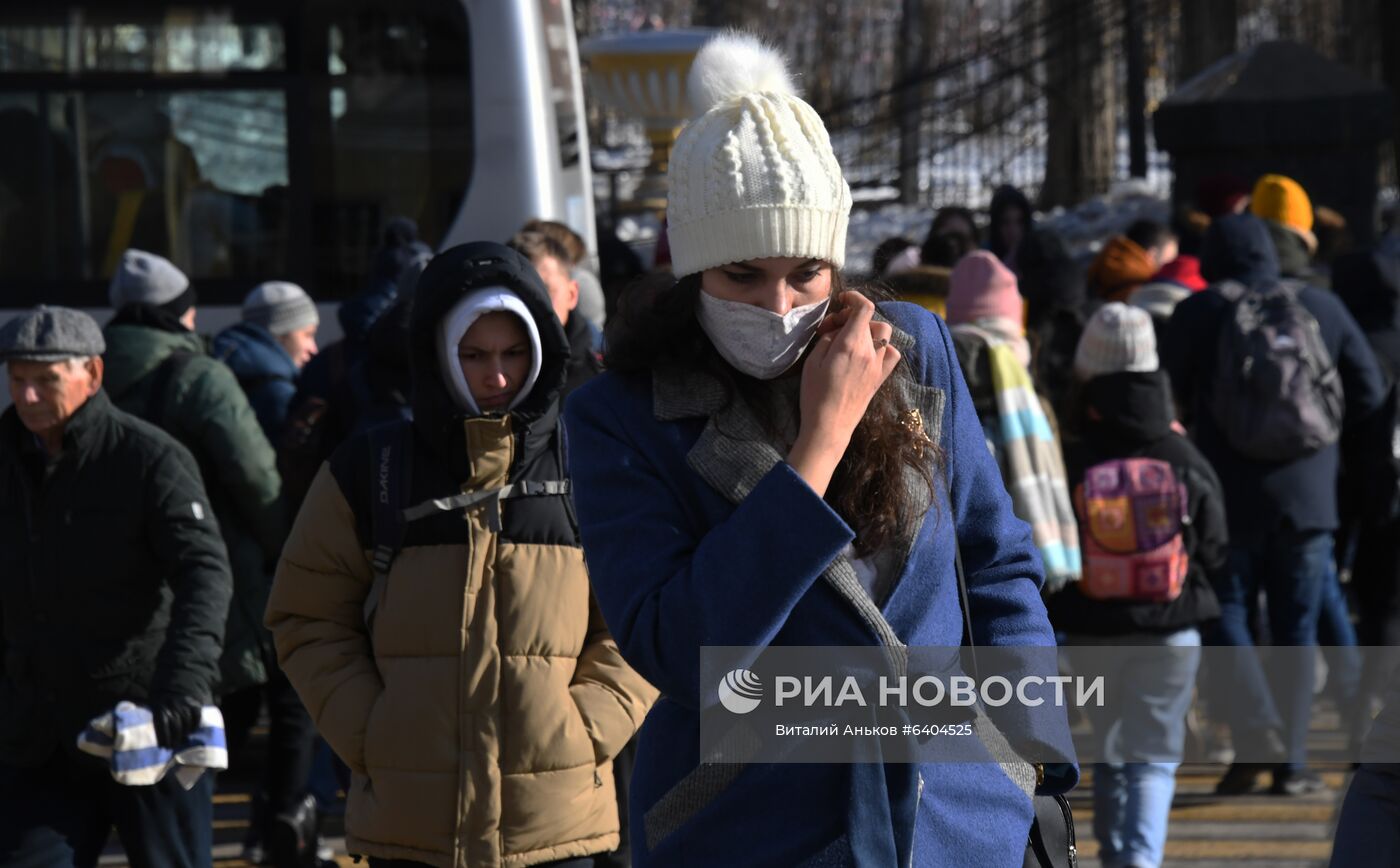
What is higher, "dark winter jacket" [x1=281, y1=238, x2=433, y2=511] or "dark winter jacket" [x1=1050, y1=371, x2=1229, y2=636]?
"dark winter jacket" [x1=281, y1=238, x2=433, y2=511]

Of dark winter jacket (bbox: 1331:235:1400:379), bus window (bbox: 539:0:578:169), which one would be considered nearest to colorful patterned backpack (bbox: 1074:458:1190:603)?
dark winter jacket (bbox: 1331:235:1400:379)

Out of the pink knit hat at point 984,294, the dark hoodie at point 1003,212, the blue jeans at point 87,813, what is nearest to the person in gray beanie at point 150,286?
the blue jeans at point 87,813

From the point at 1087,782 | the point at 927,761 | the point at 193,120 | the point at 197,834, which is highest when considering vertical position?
the point at 193,120

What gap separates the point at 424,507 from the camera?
12.9 ft

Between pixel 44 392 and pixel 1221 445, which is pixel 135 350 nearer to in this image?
pixel 44 392

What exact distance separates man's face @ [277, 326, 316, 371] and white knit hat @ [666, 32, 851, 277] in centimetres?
536

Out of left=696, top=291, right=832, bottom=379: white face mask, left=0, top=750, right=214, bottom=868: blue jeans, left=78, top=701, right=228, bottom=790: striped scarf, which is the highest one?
left=696, top=291, right=832, bottom=379: white face mask

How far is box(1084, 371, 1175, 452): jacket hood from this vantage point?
6.05 meters

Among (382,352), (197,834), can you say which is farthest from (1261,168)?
(197,834)

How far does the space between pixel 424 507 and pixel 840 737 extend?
1.62 meters

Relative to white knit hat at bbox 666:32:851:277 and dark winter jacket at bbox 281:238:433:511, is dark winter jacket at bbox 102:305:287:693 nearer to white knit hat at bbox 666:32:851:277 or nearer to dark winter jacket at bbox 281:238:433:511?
dark winter jacket at bbox 281:238:433:511

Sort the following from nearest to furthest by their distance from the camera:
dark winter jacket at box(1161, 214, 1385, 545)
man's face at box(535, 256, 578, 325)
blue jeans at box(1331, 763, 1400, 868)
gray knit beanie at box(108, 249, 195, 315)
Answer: blue jeans at box(1331, 763, 1400, 868)
man's face at box(535, 256, 578, 325)
gray knit beanie at box(108, 249, 195, 315)
dark winter jacket at box(1161, 214, 1385, 545)

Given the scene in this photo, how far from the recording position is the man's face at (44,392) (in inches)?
184

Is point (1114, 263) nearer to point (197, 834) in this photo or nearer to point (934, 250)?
point (934, 250)
